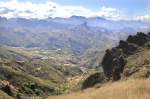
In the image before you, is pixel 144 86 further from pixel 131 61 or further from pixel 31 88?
pixel 31 88

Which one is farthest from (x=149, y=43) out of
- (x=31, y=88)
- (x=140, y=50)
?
(x=31, y=88)

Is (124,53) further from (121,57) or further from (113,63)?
(121,57)

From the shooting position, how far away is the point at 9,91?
17162cm

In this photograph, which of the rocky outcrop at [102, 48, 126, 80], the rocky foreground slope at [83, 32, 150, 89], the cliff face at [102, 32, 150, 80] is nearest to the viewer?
the rocky outcrop at [102, 48, 126, 80]

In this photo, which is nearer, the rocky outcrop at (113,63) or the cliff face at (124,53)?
the rocky outcrop at (113,63)

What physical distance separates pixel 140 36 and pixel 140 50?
27611 mm

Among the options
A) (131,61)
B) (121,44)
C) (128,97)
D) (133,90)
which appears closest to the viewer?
(128,97)

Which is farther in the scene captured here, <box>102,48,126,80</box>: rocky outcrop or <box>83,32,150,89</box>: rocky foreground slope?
<box>83,32,150,89</box>: rocky foreground slope

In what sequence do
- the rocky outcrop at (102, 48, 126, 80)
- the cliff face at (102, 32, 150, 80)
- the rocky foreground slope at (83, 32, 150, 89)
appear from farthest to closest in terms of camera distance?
the cliff face at (102, 32, 150, 80) < the rocky foreground slope at (83, 32, 150, 89) < the rocky outcrop at (102, 48, 126, 80)

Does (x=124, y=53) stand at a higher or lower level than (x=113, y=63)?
higher

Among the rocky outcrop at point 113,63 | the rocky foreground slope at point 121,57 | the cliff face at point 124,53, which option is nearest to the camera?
the rocky outcrop at point 113,63

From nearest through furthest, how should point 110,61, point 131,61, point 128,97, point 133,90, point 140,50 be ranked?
point 128,97
point 133,90
point 131,61
point 140,50
point 110,61

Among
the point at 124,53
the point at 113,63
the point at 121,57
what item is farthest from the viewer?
the point at 124,53

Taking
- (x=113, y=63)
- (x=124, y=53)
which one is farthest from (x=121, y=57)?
(x=124, y=53)
